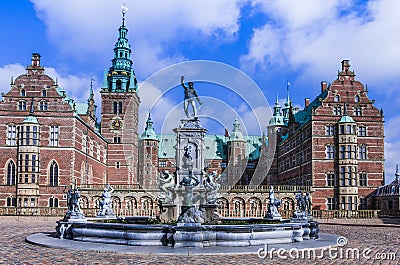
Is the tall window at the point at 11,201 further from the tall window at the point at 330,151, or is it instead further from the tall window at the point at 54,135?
the tall window at the point at 330,151

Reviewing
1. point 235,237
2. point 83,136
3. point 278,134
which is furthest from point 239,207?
point 235,237

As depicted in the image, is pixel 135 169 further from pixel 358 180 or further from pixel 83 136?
pixel 358 180

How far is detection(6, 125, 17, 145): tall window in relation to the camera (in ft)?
165

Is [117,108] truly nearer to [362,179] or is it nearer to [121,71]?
[121,71]

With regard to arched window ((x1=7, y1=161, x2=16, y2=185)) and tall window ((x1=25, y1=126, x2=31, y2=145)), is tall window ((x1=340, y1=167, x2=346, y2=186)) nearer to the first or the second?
tall window ((x1=25, y1=126, x2=31, y2=145))

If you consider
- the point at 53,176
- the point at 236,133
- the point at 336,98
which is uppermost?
the point at 336,98

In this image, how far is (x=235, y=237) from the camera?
17.7 meters

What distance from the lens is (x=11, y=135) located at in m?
50.5

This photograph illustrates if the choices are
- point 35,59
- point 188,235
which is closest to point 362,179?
point 35,59

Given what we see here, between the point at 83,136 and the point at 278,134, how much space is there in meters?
33.1

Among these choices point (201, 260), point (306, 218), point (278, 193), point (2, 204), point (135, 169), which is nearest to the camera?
point (201, 260)

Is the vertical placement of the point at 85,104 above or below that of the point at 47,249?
above

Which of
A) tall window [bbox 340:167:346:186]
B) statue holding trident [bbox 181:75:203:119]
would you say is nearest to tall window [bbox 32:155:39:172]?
statue holding trident [bbox 181:75:203:119]

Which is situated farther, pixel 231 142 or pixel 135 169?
pixel 231 142
